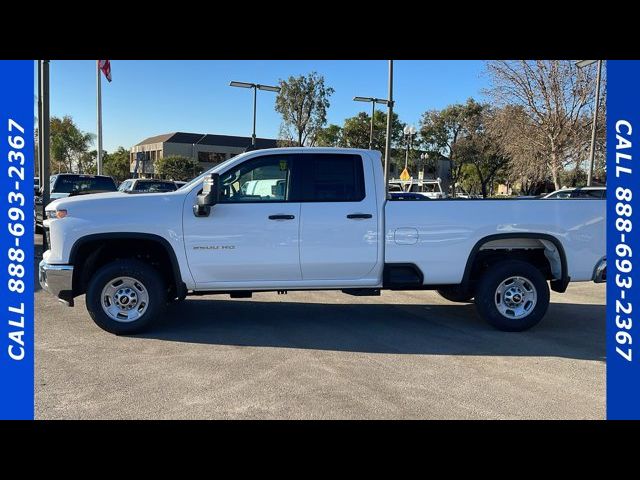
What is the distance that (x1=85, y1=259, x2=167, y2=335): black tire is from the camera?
5359mm

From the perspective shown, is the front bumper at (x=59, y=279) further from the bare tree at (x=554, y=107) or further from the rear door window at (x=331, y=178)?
the bare tree at (x=554, y=107)

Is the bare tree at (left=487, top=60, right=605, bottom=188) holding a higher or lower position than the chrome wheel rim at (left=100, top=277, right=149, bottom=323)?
higher

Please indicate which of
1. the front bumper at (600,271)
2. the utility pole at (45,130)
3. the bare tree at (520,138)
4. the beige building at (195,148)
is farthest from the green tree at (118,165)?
the front bumper at (600,271)

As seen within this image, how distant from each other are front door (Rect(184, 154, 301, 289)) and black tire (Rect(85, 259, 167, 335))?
0.48 meters

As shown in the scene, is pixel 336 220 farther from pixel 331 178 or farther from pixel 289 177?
pixel 289 177

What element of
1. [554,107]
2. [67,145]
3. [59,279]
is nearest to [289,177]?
[59,279]

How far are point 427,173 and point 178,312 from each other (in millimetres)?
53401

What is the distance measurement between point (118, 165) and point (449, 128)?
49339 mm

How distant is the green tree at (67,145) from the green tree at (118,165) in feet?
43.1

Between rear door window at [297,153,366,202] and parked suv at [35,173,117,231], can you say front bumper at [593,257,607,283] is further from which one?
parked suv at [35,173,117,231]

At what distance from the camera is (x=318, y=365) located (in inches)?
184

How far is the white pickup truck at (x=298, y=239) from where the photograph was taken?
5340mm

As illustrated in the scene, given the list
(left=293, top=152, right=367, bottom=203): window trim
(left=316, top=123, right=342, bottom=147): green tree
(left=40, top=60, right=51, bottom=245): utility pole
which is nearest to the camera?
(left=293, top=152, right=367, bottom=203): window trim

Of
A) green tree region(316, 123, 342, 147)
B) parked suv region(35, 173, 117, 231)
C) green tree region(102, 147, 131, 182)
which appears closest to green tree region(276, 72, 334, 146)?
green tree region(316, 123, 342, 147)
